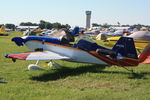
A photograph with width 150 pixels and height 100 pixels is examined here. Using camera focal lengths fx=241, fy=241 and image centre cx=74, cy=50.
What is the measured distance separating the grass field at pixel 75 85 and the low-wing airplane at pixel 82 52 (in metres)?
0.44

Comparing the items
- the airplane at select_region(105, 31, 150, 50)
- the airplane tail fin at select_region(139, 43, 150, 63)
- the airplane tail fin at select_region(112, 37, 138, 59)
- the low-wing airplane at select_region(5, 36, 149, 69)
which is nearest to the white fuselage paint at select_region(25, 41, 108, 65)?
the low-wing airplane at select_region(5, 36, 149, 69)

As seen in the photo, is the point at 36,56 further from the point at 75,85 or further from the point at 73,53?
the point at 75,85

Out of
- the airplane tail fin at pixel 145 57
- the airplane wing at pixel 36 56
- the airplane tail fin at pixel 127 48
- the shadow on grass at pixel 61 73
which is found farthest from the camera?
the airplane tail fin at pixel 145 57

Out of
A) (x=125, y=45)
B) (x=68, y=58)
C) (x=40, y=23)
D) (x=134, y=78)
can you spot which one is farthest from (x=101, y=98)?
(x=40, y=23)

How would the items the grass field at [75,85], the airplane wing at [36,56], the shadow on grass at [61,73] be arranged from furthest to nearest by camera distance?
the airplane wing at [36,56], the shadow on grass at [61,73], the grass field at [75,85]

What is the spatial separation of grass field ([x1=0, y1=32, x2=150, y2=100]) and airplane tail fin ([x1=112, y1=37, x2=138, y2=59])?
2.01 ft

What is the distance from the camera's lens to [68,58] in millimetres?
9141

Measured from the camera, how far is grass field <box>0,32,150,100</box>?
17.0 ft

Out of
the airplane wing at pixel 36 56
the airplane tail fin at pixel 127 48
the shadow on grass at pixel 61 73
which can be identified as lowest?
the shadow on grass at pixel 61 73

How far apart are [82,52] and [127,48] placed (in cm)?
166

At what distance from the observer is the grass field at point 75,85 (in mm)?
5172

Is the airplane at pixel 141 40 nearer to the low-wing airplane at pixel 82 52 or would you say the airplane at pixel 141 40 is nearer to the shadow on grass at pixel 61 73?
the shadow on grass at pixel 61 73

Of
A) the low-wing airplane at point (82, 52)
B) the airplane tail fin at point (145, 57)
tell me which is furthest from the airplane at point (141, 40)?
the low-wing airplane at point (82, 52)

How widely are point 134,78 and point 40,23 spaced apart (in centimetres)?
12484
